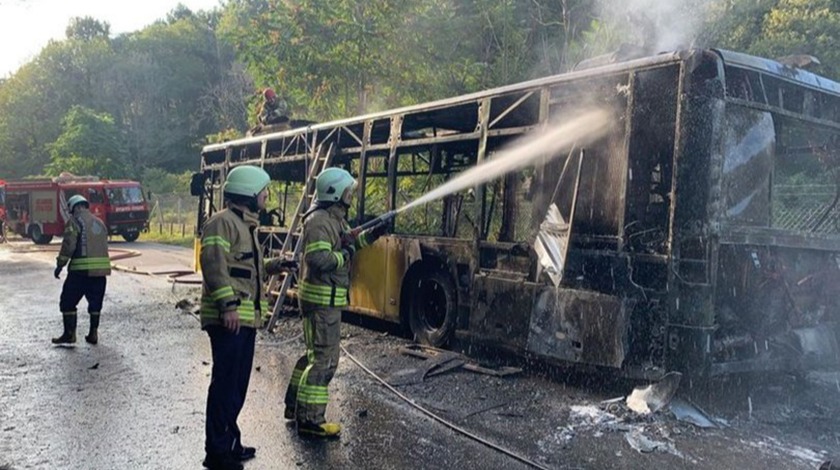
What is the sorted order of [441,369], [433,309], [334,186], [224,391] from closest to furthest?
1. [224,391]
2. [334,186]
3. [441,369]
4. [433,309]

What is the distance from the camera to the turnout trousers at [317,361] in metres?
4.62

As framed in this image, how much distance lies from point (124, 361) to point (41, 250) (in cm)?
2007

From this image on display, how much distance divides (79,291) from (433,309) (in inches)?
161

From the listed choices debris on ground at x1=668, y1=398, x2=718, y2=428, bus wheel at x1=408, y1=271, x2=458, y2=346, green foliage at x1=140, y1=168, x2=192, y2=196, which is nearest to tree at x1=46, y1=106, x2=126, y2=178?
green foliage at x1=140, y1=168, x2=192, y2=196

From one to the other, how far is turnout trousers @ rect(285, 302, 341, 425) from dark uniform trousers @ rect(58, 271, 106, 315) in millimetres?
4248

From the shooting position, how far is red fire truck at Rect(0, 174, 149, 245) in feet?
88.2

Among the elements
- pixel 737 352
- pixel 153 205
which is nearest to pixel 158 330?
pixel 737 352

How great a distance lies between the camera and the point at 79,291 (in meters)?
7.72

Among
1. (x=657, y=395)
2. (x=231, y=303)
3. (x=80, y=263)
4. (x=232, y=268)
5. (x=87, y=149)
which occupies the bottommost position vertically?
(x=657, y=395)

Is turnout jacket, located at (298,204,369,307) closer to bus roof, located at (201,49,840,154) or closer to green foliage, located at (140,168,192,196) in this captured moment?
bus roof, located at (201,49,840,154)

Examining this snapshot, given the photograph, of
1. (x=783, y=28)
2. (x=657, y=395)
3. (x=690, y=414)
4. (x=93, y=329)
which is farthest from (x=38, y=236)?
(x=690, y=414)

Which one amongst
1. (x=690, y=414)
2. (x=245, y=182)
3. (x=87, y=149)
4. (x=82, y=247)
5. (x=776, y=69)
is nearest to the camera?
(x=245, y=182)

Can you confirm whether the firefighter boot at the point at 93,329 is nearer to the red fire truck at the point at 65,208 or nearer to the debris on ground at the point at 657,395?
the debris on ground at the point at 657,395

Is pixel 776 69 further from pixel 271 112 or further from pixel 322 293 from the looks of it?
pixel 271 112
